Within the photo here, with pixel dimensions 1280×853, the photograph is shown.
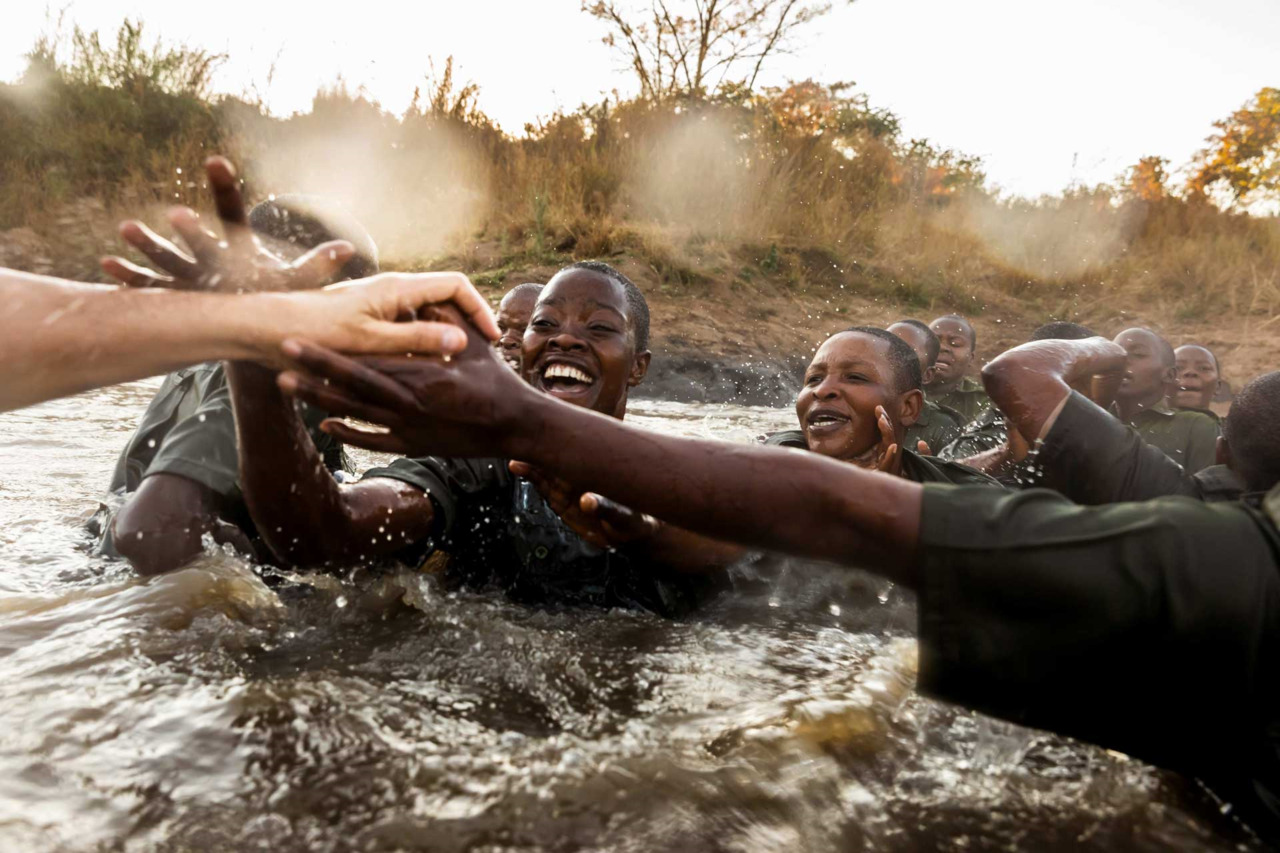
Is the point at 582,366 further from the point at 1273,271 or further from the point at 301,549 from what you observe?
the point at 1273,271

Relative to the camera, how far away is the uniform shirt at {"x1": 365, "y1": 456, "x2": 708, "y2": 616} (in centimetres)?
322

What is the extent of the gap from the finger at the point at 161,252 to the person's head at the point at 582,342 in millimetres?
1640

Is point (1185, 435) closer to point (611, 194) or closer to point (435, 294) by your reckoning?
point (435, 294)

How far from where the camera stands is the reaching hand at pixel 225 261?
1846 millimetres

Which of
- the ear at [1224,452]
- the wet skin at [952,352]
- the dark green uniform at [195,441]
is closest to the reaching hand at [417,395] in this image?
the dark green uniform at [195,441]

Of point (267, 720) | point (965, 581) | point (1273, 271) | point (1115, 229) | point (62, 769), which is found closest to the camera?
point (965, 581)

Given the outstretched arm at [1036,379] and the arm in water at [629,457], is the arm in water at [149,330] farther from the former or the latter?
the outstretched arm at [1036,379]

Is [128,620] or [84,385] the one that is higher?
[84,385]

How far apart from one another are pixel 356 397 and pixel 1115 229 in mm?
17530

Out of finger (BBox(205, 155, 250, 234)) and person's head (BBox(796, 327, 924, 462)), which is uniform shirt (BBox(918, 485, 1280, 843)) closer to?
finger (BBox(205, 155, 250, 234))

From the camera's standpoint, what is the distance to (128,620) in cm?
276

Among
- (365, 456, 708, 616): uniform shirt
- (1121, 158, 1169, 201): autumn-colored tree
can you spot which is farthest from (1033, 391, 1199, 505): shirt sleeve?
(1121, 158, 1169, 201): autumn-colored tree

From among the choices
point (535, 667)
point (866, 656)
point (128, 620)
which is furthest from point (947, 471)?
point (128, 620)

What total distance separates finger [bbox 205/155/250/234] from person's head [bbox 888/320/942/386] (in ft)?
17.2
